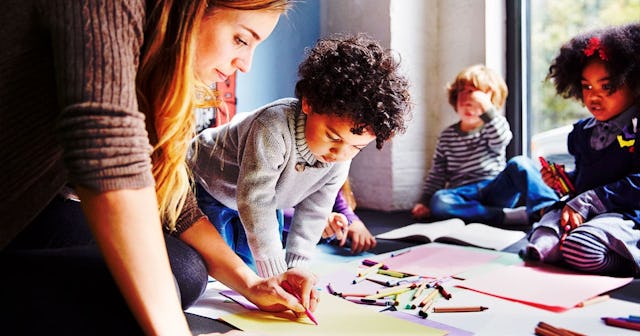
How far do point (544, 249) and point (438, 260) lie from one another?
0.28 metres

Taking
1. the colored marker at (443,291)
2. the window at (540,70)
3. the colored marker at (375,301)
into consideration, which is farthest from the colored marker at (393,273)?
the window at (540,70)

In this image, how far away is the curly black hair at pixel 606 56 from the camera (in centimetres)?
169

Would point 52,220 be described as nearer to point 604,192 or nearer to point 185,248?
point 185,248

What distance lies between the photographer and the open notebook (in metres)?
1.84

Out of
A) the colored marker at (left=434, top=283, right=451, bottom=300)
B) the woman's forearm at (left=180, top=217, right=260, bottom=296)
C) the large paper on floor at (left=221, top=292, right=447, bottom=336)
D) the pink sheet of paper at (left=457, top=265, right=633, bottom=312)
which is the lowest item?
the pink sheet of paper at (left=457, top=265, right=633, bottom=312)

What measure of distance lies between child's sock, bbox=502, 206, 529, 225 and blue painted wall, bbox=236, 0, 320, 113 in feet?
3.37

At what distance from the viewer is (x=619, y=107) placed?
5.65 feet

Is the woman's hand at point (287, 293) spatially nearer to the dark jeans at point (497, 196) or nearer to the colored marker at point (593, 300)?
the colored marker at point (593, 300)

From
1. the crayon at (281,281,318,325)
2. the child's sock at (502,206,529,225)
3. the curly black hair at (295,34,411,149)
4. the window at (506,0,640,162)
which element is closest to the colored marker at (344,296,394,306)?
the crayon at (281,281,318,325)

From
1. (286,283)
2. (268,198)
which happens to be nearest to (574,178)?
(268,198)

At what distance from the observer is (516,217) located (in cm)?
228

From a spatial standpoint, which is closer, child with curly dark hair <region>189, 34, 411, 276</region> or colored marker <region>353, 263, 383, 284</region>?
child with curly dark hair <region>189, 34, 411, 276</region>

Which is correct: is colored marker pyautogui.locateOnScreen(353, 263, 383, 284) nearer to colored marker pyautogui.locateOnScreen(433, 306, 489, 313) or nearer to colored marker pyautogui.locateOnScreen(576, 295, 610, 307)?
colored marker pyautogui.locateOnScreen(433, 306, 489, 313)

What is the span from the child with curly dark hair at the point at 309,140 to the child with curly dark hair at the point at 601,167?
601 millimetres
